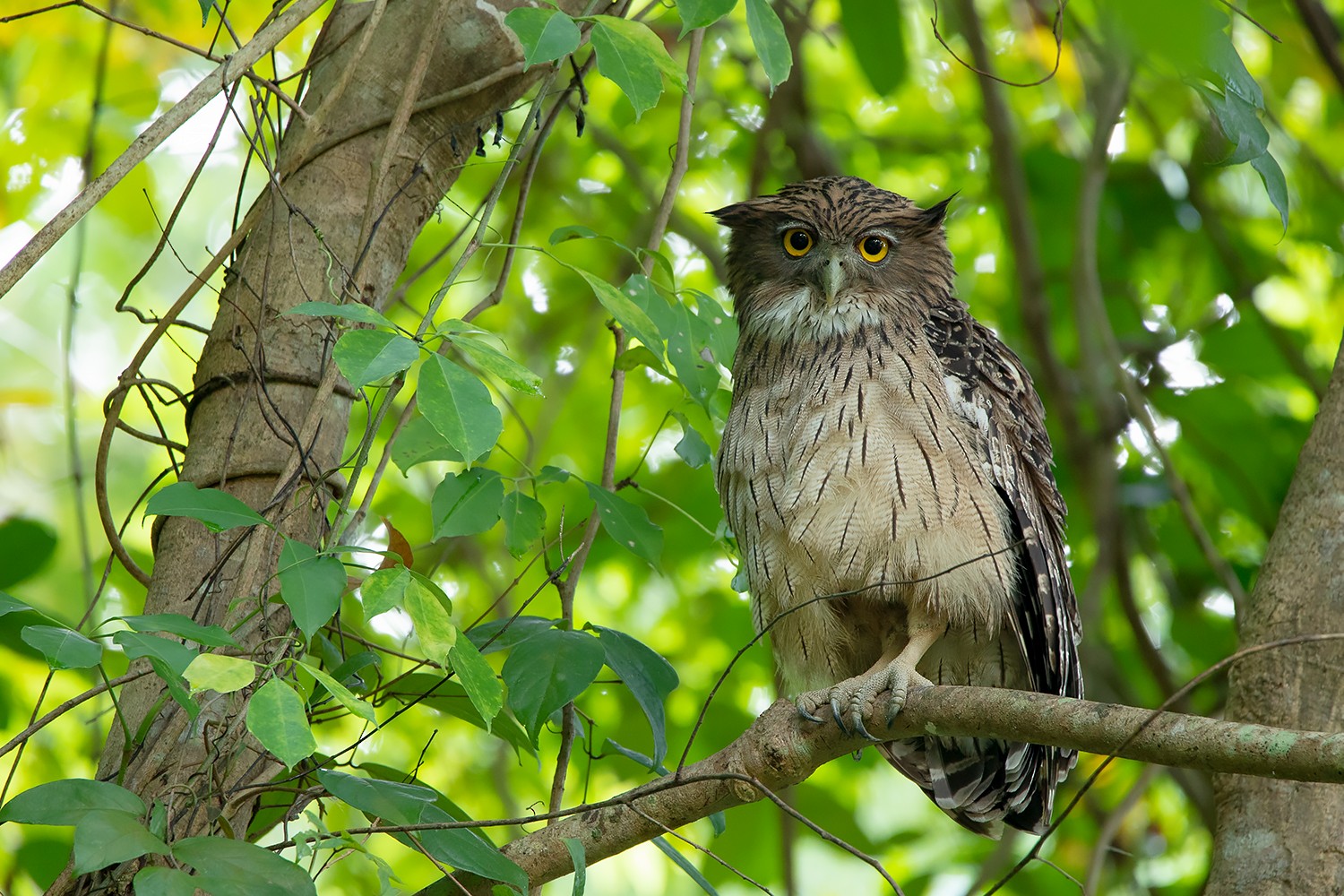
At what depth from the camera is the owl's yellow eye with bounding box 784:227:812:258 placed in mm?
2654

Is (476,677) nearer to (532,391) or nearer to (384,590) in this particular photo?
(384,590)

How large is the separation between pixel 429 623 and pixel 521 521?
1.78 feet

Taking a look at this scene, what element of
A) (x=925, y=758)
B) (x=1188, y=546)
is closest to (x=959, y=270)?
(x=1188, y=546)

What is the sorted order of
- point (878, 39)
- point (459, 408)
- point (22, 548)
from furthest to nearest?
point (878, 39)
point (22, 548)
point (459, 408)

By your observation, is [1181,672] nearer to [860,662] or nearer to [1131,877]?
[1131,877]

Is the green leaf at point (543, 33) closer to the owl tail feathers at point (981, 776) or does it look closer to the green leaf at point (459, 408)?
the green leaf at point (459, 408)

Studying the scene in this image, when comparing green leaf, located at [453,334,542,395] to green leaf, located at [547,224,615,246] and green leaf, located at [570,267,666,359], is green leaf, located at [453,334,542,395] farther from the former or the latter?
green leaf, located at [547,224,615,246]

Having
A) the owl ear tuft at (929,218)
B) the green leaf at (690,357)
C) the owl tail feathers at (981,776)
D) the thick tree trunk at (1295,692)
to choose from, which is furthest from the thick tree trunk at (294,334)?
the thick tree trunk at (1295,692)

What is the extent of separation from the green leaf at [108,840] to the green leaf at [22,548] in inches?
50.9

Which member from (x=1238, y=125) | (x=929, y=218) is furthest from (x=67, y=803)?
(x=929, y=218)

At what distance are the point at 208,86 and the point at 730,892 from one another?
4.03 m

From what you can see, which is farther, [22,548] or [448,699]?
[22,548]

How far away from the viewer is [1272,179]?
179 cm

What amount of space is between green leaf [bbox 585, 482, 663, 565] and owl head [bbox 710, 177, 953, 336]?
0.71 m
